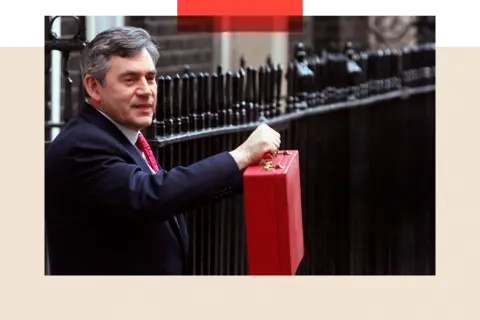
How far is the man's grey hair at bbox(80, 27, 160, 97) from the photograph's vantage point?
15.1 feet

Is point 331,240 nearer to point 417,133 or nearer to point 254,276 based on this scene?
point 417,133

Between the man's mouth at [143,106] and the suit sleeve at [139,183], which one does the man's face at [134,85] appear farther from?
the suit sleeve at [139,183]

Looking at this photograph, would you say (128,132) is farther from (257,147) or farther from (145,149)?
(257,147)

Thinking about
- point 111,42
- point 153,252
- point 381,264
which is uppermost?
point 111,42

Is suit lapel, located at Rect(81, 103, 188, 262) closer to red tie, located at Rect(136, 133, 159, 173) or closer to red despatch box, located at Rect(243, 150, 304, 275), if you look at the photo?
red tie, located at Rect(136, 133, 159, 173)

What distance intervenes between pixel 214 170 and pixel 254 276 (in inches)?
15.9

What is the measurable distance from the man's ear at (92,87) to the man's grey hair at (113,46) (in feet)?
0.05

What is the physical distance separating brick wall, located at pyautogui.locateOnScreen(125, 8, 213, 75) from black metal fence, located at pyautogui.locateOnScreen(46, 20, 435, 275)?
1131 millimetres

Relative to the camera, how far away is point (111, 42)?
4590mm

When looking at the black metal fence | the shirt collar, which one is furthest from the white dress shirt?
the black metal fence

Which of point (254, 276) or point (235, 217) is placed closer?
point (254, 276)

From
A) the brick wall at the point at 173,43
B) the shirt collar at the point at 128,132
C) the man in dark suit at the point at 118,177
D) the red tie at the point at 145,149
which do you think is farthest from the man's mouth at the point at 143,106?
the brick wall at the point at 173,43

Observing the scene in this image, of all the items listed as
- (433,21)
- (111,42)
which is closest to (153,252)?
(111,42)

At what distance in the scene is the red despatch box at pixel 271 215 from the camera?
4570mm
